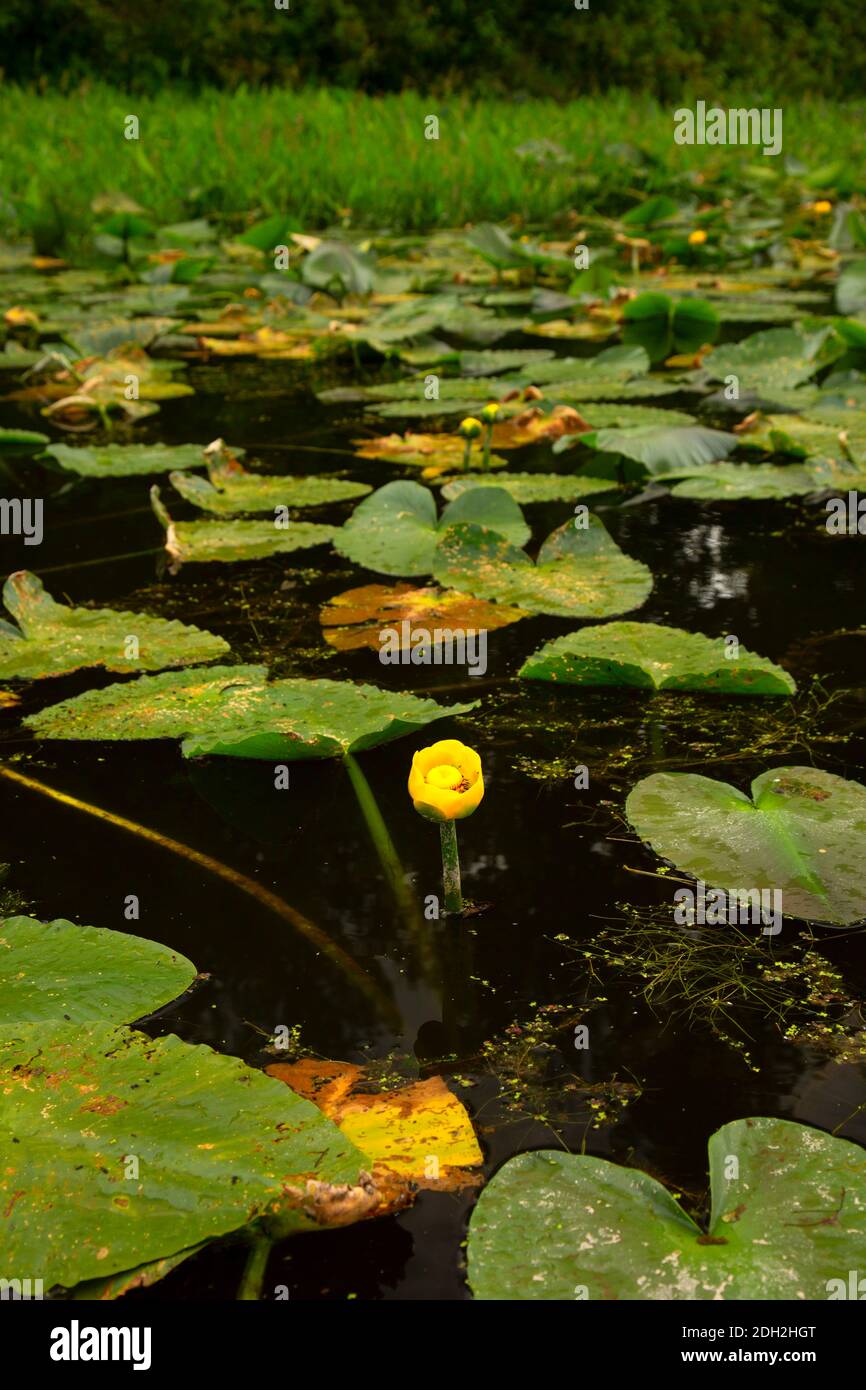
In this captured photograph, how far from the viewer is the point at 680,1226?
656 mm

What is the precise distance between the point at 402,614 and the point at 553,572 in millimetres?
194

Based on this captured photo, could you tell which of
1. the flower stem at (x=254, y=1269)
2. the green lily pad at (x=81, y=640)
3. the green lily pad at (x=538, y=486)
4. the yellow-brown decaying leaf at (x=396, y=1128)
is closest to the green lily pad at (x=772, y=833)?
the yellow-brown decaying leaf at (x=396, y=1128)

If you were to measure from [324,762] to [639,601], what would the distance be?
1.50 ft

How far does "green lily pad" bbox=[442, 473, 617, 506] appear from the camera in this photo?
191cm

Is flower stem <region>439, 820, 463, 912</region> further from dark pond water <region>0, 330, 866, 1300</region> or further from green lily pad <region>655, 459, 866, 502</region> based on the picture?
green lily pad <region>655, 459, 866, 502</region>

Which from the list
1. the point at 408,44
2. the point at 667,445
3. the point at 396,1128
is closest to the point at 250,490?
the point at 667,445

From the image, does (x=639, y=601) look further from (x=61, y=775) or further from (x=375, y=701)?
(x=61, y=775)

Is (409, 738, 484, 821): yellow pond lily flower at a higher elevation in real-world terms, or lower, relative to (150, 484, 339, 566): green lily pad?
lower

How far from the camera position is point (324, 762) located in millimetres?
1166

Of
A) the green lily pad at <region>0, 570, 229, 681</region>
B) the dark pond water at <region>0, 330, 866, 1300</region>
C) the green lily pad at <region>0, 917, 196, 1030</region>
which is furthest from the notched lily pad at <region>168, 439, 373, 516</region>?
the green lily pad at <region>0, 917, 196, 1030</region>

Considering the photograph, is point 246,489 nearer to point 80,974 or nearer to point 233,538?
point 233,538

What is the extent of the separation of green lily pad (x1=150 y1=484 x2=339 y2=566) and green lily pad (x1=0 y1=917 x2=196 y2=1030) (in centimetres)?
87
